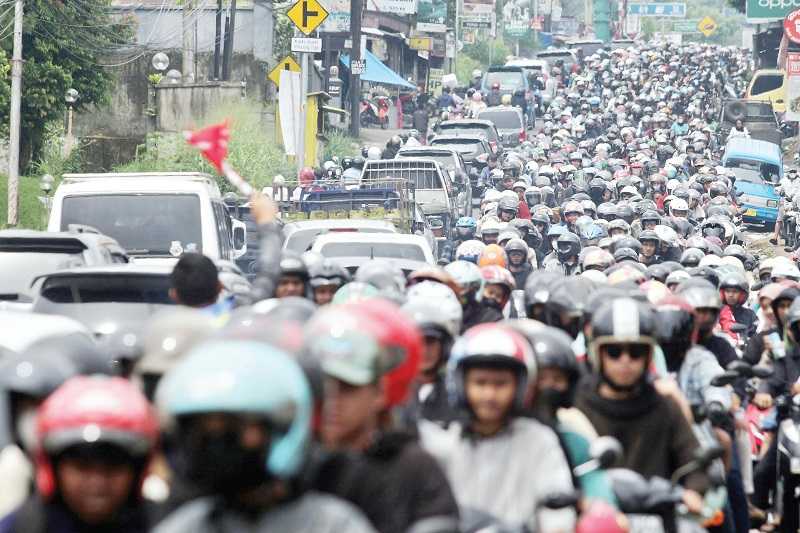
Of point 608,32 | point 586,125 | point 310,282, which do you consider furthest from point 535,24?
point 310,282

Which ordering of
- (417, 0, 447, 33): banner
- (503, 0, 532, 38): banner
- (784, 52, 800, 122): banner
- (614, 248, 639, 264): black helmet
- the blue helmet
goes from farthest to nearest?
(503, 0, 532, 38): banner, (417, 0, 447, 33): banner, (784, 52, 800, 122): banner, (614, 248, 639, 264): black helmet, the blue helmet

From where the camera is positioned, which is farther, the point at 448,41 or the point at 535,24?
the point at 535,24

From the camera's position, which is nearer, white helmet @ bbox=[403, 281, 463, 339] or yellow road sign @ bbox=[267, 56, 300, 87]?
white helmet @ bbox=[403, 281, 463, 339]

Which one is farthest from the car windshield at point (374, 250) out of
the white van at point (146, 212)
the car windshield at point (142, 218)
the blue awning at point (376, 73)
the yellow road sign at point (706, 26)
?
the yellow road sign at point (706, 26)

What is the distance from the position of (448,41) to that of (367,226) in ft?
214

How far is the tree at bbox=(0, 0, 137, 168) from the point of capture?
35875 millimetres

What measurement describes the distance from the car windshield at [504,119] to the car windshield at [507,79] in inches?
379

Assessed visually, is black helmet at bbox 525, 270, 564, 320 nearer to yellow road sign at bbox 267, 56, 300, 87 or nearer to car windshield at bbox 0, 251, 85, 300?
car windshield at bbox 0, 251, 85, 300

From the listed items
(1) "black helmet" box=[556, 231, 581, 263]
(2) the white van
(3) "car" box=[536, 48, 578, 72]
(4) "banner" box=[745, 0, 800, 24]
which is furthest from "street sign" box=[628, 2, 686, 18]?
(2) the white van

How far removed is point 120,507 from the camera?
3973mm

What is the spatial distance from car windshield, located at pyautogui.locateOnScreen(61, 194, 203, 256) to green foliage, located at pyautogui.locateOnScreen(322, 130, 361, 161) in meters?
27.0

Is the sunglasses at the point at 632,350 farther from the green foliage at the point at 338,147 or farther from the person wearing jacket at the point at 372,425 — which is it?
the green foliage at the point at 338,147

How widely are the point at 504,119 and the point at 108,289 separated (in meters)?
43.8

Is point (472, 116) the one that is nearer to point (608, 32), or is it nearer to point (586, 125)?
point (586, 125)
